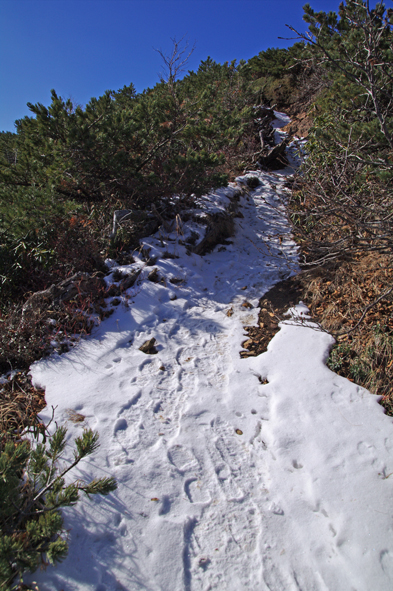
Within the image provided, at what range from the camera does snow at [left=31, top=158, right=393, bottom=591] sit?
1.79 m

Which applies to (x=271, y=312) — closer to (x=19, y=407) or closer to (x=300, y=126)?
(x=19, y=407)

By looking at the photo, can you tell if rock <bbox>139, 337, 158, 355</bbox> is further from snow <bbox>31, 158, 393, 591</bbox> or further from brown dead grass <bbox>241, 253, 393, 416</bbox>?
brown dead grass <bbox>241, 253, 393, 416</bbox>

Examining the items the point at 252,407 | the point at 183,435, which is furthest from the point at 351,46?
the point at 183,435

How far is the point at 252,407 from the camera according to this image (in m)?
2.94

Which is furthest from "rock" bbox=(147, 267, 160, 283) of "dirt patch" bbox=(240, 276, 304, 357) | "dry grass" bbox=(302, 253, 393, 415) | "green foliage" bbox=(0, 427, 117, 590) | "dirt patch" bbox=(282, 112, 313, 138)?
"dirt patch" bbox=(282, 112, 313, 138)

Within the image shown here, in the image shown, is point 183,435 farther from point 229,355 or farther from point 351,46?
point 351,46

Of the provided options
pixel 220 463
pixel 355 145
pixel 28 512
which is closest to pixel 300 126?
pixel 355 145

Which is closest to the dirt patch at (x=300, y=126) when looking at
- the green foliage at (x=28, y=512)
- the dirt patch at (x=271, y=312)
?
the dirt patch at (x=271, y=312)

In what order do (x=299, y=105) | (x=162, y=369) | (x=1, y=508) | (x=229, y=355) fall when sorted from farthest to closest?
(x=299, y=105), (x=229, y=355), (x=162, y=369), (x=1, y=508)

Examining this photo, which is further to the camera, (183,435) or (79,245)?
(79,245)

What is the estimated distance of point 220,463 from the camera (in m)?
2.43

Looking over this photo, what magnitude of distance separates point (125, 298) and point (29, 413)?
2.09 m

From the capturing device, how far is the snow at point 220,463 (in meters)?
1.79

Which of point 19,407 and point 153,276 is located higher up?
point 153,276
